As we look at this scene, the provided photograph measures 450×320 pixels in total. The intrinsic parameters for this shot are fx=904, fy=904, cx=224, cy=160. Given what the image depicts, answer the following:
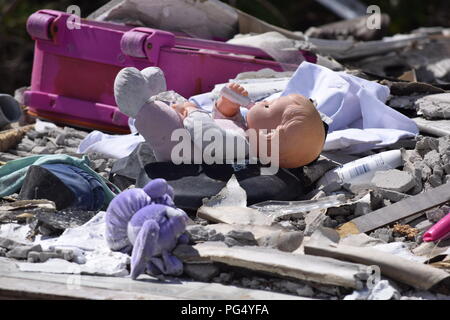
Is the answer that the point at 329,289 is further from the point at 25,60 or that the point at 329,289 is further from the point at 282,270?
the point at 25,60

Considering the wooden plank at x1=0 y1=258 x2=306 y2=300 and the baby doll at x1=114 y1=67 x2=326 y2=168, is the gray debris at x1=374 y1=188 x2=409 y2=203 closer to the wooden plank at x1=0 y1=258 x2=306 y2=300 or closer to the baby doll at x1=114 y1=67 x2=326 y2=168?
the baby doll at x1=114 y1=67 x2=326 y2=168

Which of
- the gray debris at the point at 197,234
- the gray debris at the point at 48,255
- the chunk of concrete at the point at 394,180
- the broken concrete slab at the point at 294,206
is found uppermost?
the chunk of concrete at the point at 394,180

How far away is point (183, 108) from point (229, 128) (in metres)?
0.23

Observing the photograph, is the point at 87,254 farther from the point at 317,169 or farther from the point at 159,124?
the point at 317,169

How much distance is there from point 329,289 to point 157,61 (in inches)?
100.0

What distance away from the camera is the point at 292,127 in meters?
3.86

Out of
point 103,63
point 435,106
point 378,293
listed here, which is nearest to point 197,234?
point 378,293

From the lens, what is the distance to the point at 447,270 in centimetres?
313

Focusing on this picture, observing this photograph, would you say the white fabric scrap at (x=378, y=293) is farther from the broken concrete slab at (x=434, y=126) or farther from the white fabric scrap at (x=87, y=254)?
the broken concrete slab at (x=434, y=126)

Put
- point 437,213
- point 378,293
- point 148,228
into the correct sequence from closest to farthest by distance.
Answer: point 378,293
point 148,228
point 437,213

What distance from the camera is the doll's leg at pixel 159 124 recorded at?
3885mm

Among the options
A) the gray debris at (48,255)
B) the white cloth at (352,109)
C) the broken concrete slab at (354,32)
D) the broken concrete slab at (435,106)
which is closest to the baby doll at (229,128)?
the white cloth at (352,109)

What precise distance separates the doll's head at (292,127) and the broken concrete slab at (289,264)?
79cm
